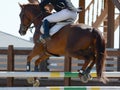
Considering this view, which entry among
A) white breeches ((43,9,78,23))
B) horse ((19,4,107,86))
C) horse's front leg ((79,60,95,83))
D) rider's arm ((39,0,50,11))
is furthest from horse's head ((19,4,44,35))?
horse's front leg ((79,60,95,83))

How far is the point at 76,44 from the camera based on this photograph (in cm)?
829

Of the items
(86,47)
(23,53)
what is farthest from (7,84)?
(86,47)

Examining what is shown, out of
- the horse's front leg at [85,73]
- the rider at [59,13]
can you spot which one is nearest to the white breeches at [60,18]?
the rider at [59,13]

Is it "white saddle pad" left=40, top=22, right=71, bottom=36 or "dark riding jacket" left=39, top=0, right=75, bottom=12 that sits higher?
"dark riding jacket" left=39, top=0, right=75, bottom=12

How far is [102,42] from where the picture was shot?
8.16 metres

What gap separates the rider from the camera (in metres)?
8.58

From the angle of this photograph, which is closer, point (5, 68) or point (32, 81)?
point (32, 81)

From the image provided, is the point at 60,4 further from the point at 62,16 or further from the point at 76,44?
the point at 76,44

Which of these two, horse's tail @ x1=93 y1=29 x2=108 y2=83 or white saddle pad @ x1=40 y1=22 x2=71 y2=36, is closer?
horse's tail @ x1=93 y1=29 x2=108 y2=83

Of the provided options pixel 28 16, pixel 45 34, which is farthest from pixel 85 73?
pixel 28 16

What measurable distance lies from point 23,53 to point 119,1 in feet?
8.49

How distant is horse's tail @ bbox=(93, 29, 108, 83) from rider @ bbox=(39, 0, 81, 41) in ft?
2.12

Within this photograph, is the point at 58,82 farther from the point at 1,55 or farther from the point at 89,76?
the point at 89,76

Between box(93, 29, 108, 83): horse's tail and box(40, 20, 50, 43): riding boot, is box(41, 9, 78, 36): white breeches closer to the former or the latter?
box(40, 20, 50, 43): riding boot
